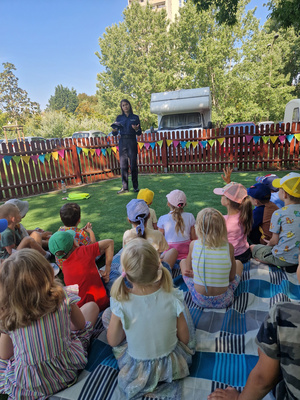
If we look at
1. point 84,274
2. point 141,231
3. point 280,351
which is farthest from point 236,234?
point 280,351

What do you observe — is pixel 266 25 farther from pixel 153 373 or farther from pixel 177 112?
pixel 153 373

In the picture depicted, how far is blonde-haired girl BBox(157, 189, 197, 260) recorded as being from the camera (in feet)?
10.7

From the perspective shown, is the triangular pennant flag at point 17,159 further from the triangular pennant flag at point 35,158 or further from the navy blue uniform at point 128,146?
the navy blue uniform at point 128,146

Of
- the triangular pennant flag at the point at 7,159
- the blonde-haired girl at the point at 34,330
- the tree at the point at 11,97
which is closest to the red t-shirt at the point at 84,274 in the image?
the blonde-haired girl at the point at 34,330

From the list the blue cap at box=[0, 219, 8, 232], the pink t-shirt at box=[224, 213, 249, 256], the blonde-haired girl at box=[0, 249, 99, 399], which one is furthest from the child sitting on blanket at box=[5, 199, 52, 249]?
the pink t-shirt at box=[224, 213, 249, 256]

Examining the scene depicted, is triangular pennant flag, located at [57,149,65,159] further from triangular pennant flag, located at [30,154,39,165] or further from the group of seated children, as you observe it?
the group of seated children

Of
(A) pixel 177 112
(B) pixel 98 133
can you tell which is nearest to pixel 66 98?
(B) pixel 98 133

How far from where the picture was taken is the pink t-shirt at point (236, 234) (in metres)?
3.20

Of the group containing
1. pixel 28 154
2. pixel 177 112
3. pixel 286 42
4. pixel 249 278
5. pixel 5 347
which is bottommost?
pixel 249 278

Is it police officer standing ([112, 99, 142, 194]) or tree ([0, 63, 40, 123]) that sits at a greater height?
tree ([0, 63, 40, 123])

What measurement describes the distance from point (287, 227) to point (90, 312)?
2201 millimetres

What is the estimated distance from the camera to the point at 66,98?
80125 mm

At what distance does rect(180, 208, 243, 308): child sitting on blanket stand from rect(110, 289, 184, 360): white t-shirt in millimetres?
756

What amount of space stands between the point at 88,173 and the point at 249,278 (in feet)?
25.8
